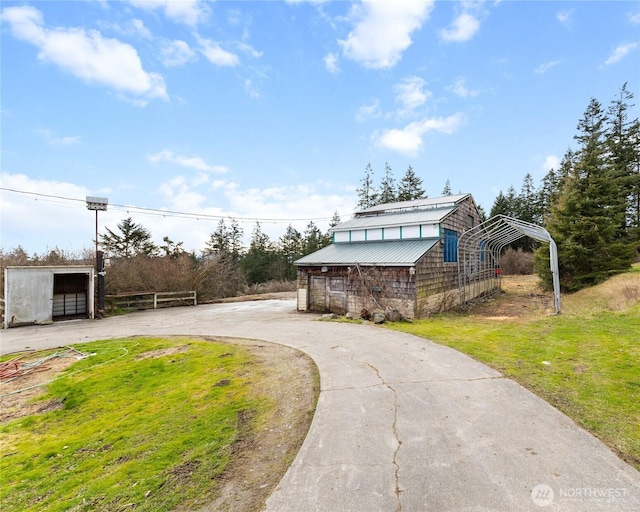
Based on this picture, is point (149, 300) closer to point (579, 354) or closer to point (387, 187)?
point (579, 354)

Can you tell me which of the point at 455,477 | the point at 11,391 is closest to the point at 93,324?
the point at 11,391

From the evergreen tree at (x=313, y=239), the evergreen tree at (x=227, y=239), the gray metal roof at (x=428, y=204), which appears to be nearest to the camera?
the gray metal roof at (x=428, y=204)

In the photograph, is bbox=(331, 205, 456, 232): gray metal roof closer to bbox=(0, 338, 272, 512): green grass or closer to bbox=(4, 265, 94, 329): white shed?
bbox=(0, 338, 272, 512): green grass

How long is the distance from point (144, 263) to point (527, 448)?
21.1 m

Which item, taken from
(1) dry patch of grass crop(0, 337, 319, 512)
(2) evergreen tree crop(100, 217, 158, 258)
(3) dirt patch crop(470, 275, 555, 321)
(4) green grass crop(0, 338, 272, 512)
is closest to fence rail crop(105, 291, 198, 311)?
(1) dry patch of grass crop(0, 337, 319, 512)

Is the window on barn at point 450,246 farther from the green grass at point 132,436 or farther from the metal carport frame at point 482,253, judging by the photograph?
the green grass at point 132,436

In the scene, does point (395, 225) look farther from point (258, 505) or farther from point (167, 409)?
point (258, 505)

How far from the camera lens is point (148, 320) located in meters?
14.5

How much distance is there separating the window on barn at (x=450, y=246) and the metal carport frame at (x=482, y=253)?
38 centimetres

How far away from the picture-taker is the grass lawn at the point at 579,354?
392cm

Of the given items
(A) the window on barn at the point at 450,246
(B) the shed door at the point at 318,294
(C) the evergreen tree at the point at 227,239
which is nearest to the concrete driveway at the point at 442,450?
(B) the shed door at the point at 318,294

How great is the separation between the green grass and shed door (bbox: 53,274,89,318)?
1120cm

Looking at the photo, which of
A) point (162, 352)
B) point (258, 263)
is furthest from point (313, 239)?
point (162, 352)

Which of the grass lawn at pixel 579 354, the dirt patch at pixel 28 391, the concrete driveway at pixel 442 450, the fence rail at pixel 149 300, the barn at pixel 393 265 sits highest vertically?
the barn at pixel 393 265
